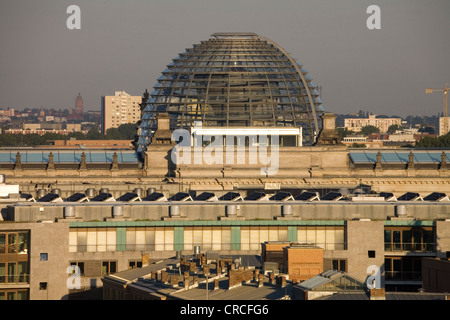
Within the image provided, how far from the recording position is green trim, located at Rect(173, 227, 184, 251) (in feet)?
244

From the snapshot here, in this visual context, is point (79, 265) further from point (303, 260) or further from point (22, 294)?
point (303, 260)

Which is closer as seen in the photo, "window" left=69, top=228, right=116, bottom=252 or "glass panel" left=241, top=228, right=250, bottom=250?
"window" left=69, top=228, right=116, bottom=252

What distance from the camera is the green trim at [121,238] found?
74.2m

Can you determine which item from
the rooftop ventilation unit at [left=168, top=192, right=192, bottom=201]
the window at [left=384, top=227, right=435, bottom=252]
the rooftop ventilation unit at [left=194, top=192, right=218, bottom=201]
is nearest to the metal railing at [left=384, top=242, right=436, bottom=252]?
the window at [left=384, top=227, right=435, bottom=252]

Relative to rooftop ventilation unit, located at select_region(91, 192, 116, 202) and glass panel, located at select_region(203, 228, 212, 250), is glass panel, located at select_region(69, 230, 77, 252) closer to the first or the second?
glass panel, located at select_region(203, 228, 212, 250)

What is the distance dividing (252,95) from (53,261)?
235ft

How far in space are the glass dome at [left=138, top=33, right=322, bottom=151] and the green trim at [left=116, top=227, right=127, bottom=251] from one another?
2557 inches

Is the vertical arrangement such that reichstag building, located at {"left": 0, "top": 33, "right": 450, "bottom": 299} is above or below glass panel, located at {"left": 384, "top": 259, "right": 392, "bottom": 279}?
above

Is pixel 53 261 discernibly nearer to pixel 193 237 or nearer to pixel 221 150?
pixel 193 237

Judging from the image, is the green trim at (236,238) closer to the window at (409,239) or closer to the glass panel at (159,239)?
the glass panel at (159,239)

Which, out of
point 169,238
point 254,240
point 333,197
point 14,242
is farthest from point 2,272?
point 333,197

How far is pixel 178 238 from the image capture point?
74750 millimetres

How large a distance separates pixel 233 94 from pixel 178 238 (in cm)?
6788
